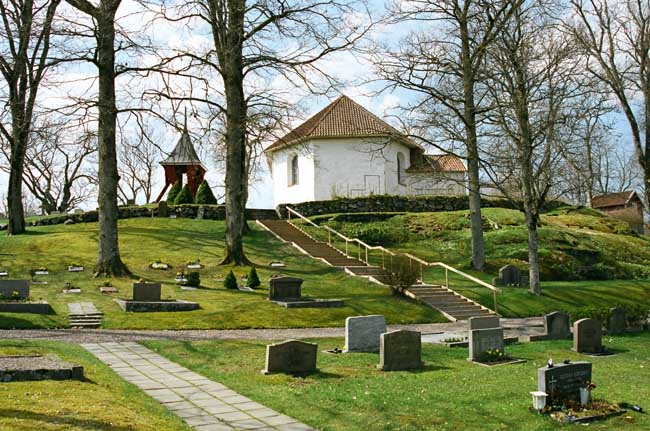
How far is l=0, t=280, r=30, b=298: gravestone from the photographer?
62.6 feet

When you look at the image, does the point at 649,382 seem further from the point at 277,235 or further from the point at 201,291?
the point at 277,235

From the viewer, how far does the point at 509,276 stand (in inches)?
1077

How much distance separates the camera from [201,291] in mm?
22719

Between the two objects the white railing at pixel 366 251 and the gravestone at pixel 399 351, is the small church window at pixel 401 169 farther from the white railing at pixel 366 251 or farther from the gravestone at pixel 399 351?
the gravestone at pixel 399 351

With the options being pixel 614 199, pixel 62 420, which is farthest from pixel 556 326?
pixel 614 199

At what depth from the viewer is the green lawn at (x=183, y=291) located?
18.5 meters

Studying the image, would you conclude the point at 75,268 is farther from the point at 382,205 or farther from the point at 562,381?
the point at 382,205

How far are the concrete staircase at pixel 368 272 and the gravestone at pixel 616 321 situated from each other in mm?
4192

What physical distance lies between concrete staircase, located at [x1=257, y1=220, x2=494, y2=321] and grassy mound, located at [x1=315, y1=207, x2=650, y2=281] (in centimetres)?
281

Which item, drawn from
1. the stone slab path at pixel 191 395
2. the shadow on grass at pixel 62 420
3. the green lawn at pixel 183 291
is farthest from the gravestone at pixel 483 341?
the shadow on grass at pixel 62 420

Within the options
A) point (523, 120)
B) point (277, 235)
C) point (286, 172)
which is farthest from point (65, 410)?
point (286, 172)

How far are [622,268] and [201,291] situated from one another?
21929 mm

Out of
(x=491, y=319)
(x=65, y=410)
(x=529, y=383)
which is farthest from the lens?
(x=491, y=319)

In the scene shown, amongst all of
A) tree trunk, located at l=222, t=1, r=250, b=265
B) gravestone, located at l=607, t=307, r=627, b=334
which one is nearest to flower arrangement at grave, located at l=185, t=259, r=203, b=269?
tree trunk, located at l=222, t=1, r=250, b=265
